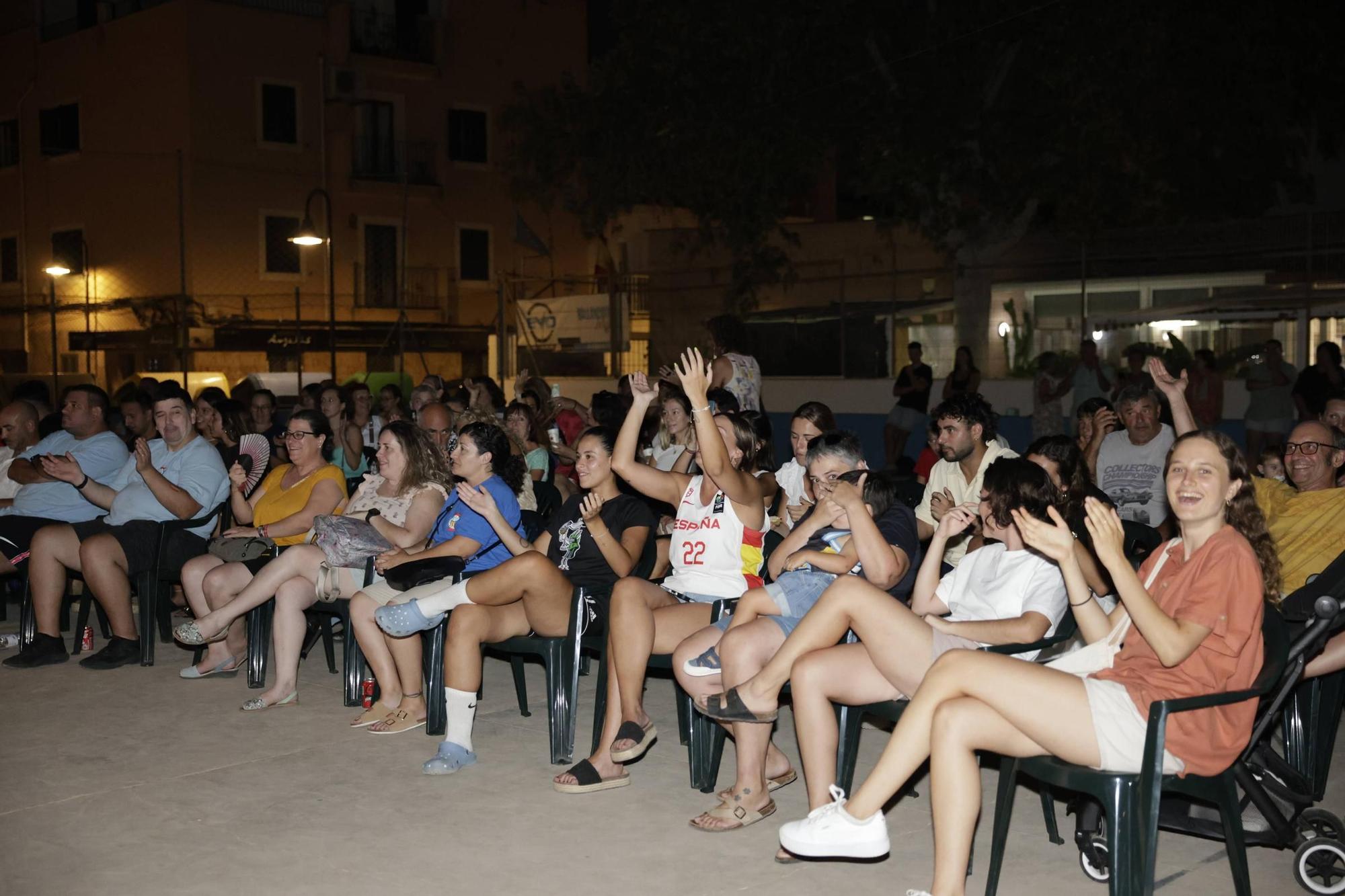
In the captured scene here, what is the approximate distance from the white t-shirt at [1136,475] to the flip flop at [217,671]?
4.16 m

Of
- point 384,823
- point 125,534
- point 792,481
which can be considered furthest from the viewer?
point 125,534

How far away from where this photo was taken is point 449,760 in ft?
16.0

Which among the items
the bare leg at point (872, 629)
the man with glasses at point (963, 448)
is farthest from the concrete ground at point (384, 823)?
the man with glasses at point (963, 448)

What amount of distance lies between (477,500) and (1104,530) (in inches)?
104

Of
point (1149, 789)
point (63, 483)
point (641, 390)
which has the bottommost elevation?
point (1149, 789)

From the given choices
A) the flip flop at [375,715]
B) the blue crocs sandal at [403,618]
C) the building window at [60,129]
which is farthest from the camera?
the building window at [60,129]

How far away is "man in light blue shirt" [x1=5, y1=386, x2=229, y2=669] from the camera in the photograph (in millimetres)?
6617

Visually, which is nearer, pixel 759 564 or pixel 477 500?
pixel 759 564

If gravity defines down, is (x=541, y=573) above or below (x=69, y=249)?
below

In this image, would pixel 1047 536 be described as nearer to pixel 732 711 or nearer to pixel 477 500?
pixel 732 711

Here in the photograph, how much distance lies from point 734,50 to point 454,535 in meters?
12.3

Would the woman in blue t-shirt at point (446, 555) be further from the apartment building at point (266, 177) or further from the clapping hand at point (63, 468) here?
the apartment building at point (266, 177)

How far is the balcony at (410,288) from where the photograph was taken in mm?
26141

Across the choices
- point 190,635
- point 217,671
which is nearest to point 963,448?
point 190,635
